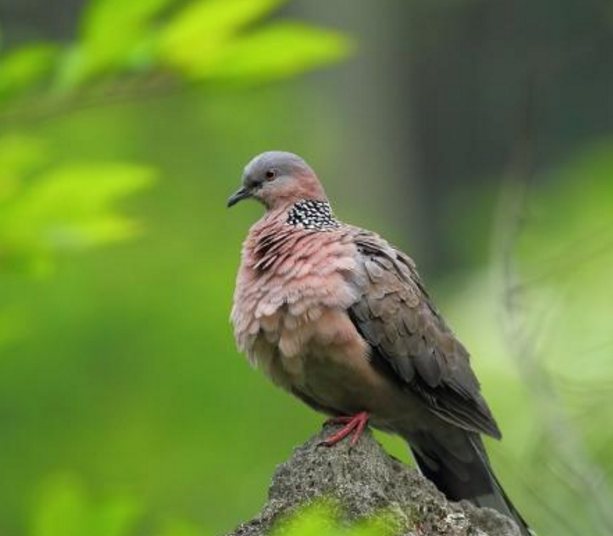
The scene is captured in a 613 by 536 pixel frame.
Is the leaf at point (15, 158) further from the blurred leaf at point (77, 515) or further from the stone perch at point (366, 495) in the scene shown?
the stone perch at point (366, 495)

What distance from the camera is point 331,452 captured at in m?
3.88

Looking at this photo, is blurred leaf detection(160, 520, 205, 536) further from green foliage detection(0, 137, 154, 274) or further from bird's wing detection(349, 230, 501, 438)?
bird's wing detection(349, 230, 501, 438)

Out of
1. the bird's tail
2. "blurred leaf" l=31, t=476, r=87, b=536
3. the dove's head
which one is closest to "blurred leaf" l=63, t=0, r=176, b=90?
"blurred leaf" l=31, t=476, r=87, b=536

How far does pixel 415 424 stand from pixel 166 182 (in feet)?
31.3

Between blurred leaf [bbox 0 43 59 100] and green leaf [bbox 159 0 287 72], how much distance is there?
16 centimetres

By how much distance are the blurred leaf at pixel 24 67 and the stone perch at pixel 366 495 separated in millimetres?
1335

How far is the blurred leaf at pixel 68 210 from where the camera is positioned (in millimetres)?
2373

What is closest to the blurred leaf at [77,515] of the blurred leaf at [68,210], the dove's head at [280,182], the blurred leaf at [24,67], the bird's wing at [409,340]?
the blurred leaf at [68,210]

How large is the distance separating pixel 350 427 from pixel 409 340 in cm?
57

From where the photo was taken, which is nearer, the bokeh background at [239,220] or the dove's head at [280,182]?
the bokeh background at [239,220]

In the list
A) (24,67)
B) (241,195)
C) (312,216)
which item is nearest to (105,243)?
(24,67)

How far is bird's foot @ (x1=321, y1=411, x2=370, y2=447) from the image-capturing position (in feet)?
13.2

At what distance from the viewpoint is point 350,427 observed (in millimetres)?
4242

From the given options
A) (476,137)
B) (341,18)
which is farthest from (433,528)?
(476,137)
